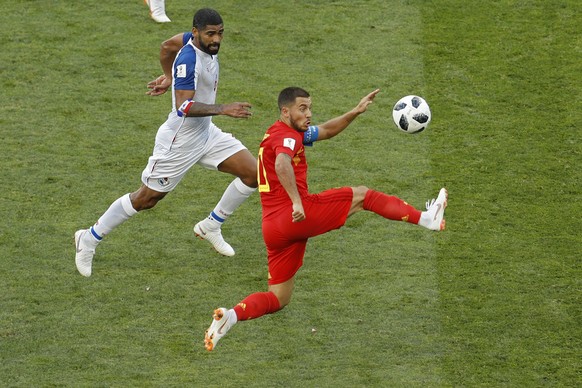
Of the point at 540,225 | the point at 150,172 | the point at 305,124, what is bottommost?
the point at 540,225

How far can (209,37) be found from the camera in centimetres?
1029

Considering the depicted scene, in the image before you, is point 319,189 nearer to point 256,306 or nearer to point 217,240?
point 217,240

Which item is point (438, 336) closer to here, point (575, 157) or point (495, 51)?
point (575, 157)

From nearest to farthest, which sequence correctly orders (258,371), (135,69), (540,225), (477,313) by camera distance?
(258,371)
(477,313)
(540,225)
(135,69)

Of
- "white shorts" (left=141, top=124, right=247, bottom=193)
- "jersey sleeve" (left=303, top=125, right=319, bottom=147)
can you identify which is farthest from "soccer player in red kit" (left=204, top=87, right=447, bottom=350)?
"white shorts" (left=141, top=124, right=247, bottom=193)

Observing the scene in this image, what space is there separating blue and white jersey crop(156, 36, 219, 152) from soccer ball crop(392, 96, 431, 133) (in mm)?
1667

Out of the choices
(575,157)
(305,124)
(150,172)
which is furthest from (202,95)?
(575,157)

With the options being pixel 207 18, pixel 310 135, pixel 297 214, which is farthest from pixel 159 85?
pixel 297 214

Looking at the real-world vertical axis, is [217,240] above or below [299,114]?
below

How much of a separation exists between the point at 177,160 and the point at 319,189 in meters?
2.05

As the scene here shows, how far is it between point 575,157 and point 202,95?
4.51 m

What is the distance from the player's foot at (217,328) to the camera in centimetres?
894

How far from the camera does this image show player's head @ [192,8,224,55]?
10.2m

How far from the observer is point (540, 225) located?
38.1ft
